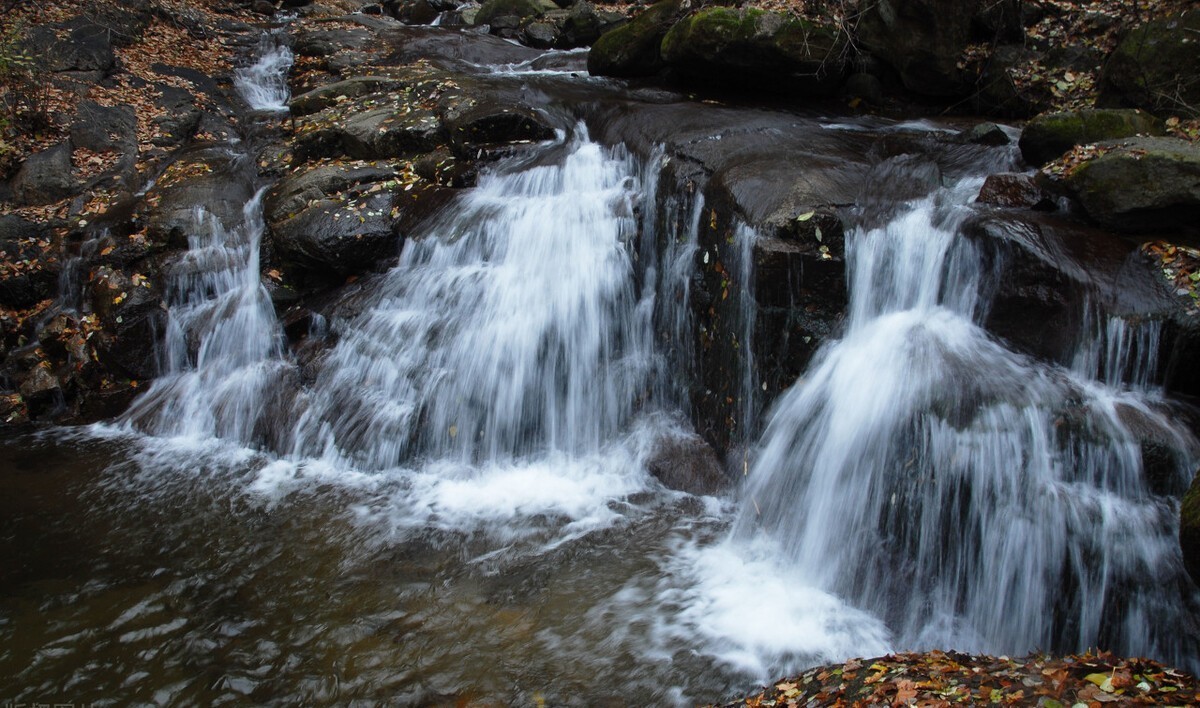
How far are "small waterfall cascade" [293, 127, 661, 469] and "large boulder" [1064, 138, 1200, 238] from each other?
432cm

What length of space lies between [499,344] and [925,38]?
7.88 meters

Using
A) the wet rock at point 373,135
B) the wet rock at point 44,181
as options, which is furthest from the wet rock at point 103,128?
the wet rock at point 373,135

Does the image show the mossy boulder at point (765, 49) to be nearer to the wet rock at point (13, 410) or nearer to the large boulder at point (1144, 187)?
the large boulder at point (1144, 187)

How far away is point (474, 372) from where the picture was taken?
7840mm

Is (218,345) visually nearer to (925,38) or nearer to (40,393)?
(40,393)

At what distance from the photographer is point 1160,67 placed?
822 cm

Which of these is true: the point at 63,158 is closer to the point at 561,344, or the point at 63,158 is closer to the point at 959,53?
the point at 561,344

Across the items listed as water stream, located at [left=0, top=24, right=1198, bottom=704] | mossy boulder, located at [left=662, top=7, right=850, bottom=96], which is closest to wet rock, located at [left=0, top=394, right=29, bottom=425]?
water stream, located at [left=0, top=24, right=1198, bottom=704]

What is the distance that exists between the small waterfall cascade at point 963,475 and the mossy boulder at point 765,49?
484 cm

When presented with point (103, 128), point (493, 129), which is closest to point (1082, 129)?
point (493, 129)

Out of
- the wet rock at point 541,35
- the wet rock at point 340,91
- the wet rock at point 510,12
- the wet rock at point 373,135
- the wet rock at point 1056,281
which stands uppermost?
the wet rock at point 510,12

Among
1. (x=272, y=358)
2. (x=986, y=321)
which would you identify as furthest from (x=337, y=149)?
(x=986, y=321)

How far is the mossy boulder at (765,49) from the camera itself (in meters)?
10.1

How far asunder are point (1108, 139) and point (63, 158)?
14299 millimetres
